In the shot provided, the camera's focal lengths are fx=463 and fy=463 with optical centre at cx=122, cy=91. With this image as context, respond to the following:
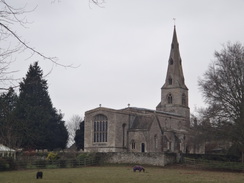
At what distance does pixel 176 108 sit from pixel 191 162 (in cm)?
4103

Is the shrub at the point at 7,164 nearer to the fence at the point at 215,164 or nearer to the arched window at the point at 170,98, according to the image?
the fence at the point at 215,164

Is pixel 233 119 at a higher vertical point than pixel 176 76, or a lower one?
lower

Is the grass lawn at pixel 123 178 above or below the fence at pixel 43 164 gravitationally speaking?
below

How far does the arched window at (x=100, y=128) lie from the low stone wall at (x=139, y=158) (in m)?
13.9

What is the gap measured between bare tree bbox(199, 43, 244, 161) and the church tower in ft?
154

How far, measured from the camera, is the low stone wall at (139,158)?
45781mm

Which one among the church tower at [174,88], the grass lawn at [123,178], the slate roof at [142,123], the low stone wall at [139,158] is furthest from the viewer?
the church tower at [174,88]

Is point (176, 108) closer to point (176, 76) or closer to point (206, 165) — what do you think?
point (176, 76)

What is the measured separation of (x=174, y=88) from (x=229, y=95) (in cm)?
4842

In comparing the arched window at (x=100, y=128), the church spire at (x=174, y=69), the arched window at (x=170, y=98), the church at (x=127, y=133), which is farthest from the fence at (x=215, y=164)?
the church spire at (x=174, y=69)

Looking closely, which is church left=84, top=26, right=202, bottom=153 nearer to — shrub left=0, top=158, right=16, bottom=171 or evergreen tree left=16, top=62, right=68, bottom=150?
evergreen tree left=16, top=62, right=68, bottom=150

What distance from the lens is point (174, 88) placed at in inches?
3415

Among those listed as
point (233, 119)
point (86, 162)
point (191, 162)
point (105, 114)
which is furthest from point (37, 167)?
point (105, 114)

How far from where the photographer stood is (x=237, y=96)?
38.1m
